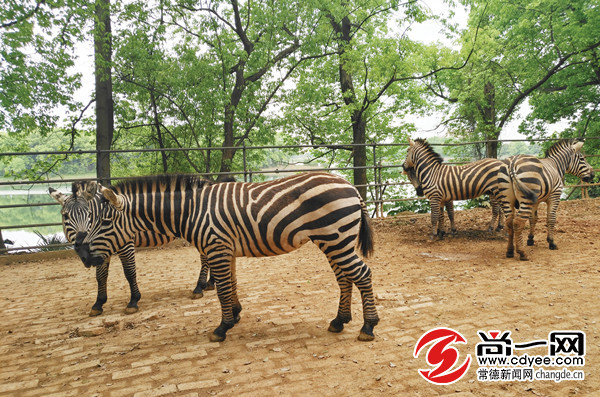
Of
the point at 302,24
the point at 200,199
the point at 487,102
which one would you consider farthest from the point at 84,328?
the point at 487,102

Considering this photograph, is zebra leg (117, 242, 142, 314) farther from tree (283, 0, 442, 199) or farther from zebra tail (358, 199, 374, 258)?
tree (283, 0, 442, 199)

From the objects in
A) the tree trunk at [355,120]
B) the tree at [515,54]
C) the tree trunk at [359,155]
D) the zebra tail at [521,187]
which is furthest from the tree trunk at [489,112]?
the zebra tail at [521,187]

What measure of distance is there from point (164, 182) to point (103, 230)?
A: 874 mm

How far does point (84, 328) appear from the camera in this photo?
152 inches

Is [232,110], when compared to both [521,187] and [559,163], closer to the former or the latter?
[521,187]

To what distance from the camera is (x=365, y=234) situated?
3.60 metres

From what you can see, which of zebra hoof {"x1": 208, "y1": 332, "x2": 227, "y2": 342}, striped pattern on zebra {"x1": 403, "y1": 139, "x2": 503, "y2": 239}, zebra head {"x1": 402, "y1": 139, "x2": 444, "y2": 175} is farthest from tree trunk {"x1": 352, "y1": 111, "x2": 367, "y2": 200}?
zebra hoof {"x1": 208, "y1": 332, "x2": 227, "y2": 342}

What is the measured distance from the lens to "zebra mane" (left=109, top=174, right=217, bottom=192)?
3.78 m

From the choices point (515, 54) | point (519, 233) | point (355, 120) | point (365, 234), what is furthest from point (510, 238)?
point (515, 54)

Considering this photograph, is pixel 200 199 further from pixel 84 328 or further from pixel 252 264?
pixel 252 264

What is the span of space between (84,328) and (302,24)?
40.2ft

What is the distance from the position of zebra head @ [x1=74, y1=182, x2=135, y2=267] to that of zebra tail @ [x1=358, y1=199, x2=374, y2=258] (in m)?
2.41

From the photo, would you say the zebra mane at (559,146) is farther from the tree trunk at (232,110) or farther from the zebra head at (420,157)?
the tree trunk at (232,110)

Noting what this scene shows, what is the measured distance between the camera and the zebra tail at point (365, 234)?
3.58m
